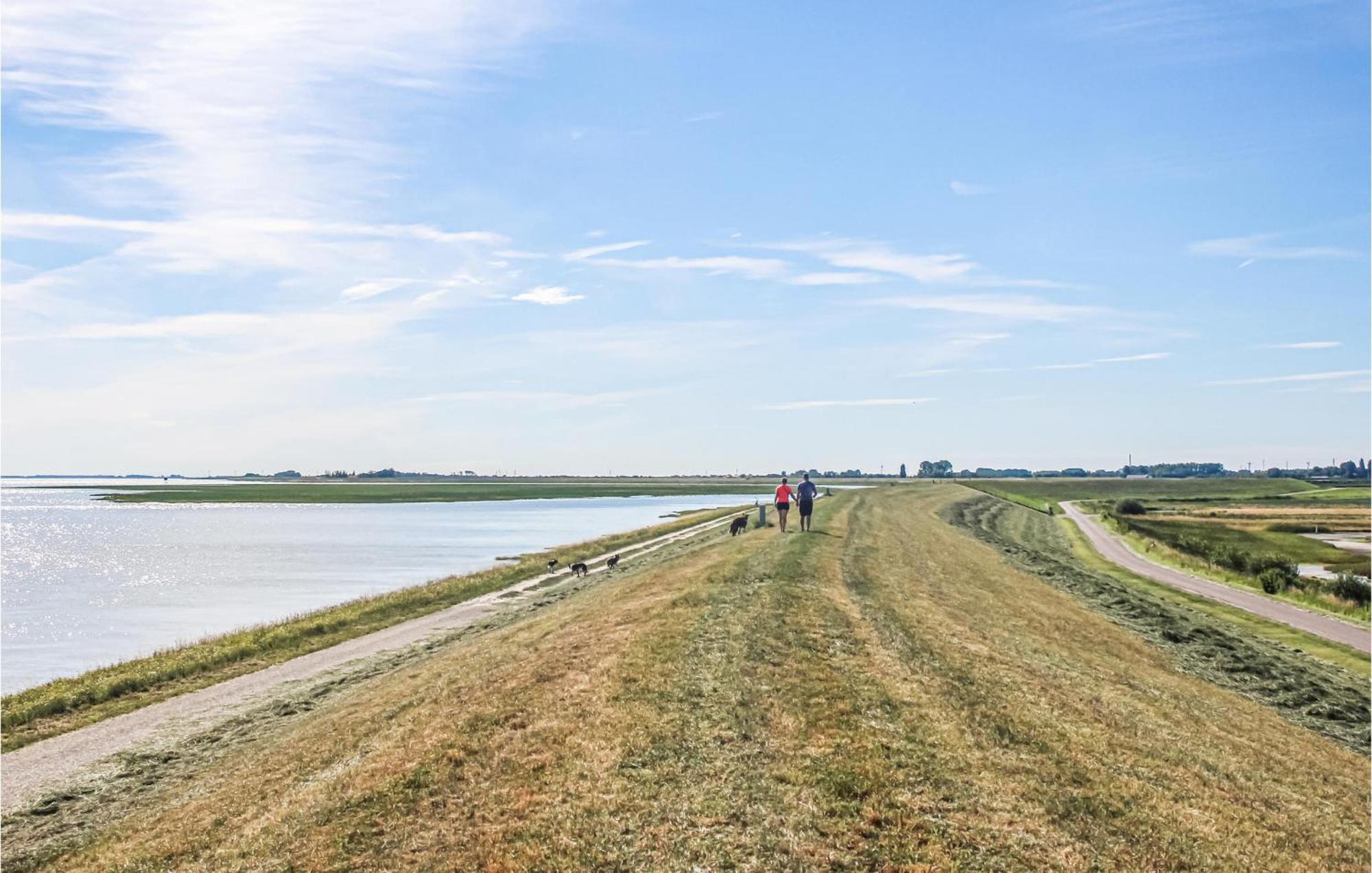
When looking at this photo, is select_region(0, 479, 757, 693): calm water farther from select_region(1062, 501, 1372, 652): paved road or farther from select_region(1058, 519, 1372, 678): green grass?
select_region(1062, 501, 1372, 652): paved road

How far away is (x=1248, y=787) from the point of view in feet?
48.7

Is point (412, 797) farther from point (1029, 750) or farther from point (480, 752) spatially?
point (1029, 750)

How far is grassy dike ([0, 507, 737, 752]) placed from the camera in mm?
23250

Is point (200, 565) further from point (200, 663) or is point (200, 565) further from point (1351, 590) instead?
point (1351, 590)

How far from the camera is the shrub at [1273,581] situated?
52.3 metres

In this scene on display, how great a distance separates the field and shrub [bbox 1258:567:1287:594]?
1131 inches

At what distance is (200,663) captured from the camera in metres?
28.7

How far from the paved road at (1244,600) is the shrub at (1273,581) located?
1.93 metres

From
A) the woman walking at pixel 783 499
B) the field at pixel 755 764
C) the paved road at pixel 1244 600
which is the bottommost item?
the paved road at pixel 1244 600

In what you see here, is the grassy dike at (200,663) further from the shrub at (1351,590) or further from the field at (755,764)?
the shrub at (1351,590)

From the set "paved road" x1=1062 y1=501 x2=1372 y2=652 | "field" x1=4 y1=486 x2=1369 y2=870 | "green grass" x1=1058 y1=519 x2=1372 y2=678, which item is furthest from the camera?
"paved road" x1=1062 y1=501 x2=1372 y2=652

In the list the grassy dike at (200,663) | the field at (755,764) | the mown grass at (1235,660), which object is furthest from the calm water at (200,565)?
the mown grass at (1235,660)

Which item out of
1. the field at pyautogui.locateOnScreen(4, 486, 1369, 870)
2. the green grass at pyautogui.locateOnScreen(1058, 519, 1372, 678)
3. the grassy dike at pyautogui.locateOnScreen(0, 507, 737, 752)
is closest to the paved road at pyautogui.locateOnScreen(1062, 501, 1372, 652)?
the green grass at pyautogui.locateOnScreen(1058, 519, 1372, 678)

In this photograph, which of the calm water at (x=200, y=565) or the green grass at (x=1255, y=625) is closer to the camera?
the green grass at (x=1255, y=625)
